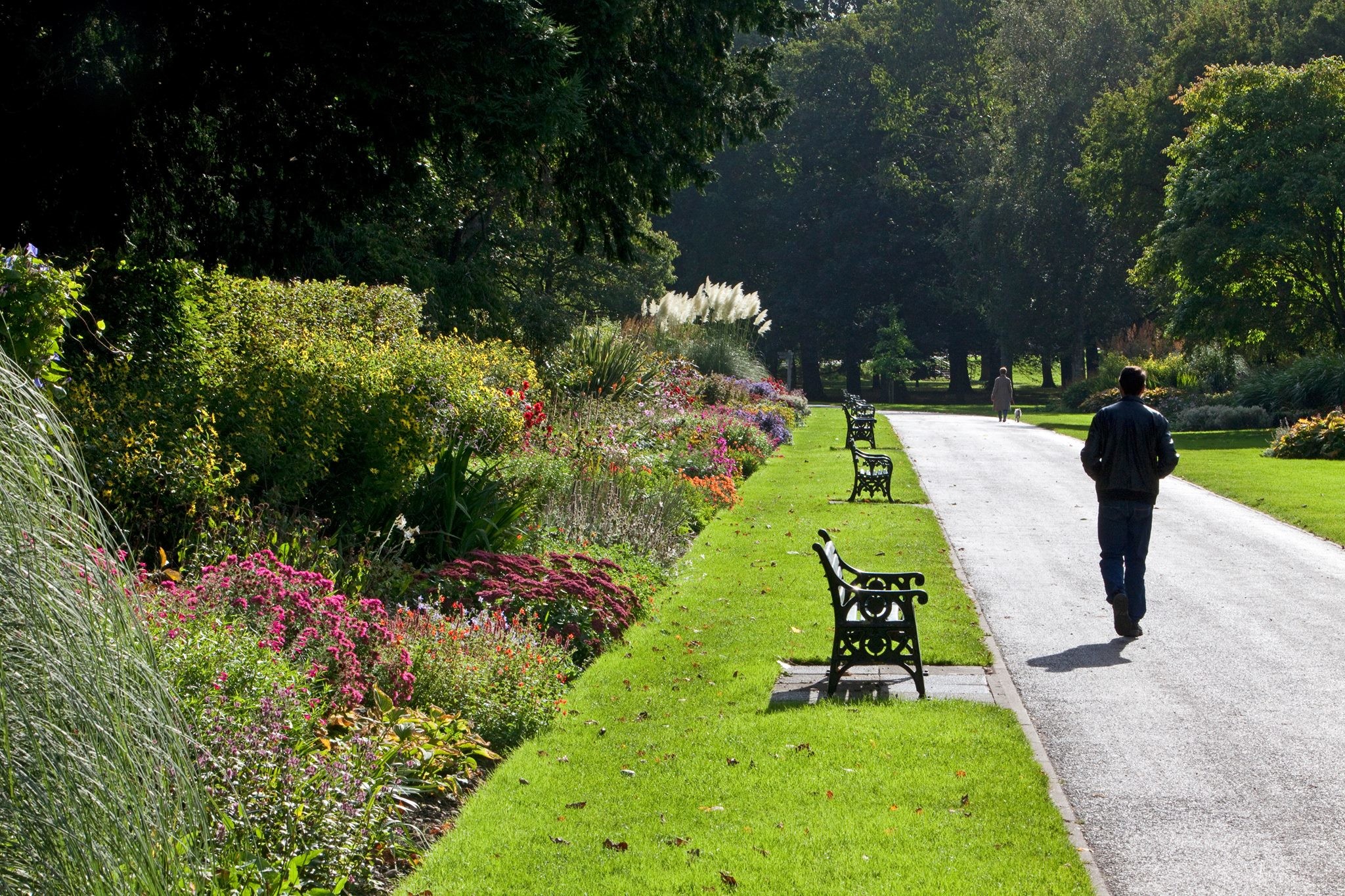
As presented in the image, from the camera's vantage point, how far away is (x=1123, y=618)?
9.79 metres

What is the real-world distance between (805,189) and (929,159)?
754cm

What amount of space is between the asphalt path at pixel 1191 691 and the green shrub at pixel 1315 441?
1056 centimetres

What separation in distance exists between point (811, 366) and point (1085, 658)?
67906 millimetres

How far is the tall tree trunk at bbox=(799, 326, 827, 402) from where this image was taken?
74.7 m

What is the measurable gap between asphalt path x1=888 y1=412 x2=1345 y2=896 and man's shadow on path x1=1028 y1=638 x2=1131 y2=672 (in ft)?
0.08

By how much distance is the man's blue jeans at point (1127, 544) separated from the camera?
32.0 ft

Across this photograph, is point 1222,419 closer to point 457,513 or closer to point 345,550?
point 457,513

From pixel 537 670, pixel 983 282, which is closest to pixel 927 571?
pixel 537 670

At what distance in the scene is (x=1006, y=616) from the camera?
421 inches

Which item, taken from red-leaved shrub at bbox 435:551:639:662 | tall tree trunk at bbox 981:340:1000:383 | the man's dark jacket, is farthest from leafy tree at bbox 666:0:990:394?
red-leaved shrub at bbox 435:551:639:662

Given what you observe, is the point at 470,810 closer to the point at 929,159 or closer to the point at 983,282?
the point at 983,282

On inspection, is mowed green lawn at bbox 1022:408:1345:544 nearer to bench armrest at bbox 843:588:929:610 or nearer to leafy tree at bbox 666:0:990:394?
bench armrest at bbox 843:588:929:610

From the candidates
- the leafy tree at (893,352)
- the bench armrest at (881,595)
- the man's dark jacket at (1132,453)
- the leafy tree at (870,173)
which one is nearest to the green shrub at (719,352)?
the man's dark jacket at (1132,453)

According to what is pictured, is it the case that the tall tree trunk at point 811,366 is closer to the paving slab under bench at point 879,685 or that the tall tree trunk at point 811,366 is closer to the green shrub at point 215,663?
the paving slab under bench at point 879,685
